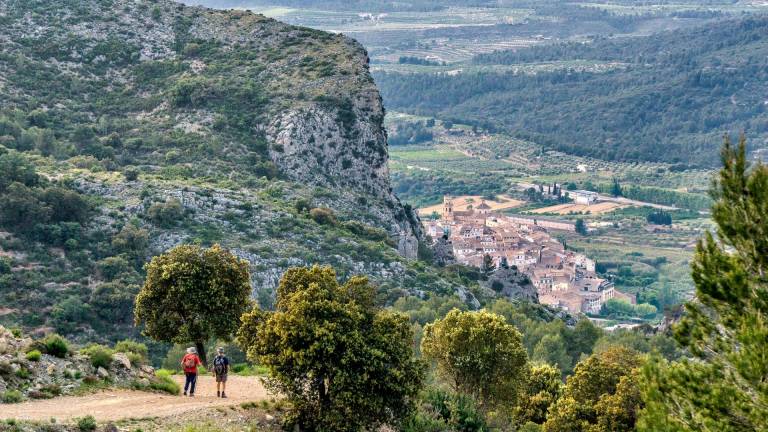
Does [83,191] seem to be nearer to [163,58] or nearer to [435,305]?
[435,305]

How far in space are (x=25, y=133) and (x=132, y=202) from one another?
12.8 meters

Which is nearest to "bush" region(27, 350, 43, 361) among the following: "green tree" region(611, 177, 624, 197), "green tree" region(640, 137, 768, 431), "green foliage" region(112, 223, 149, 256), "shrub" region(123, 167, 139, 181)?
"green tree" region(640, 137, 768, 431)

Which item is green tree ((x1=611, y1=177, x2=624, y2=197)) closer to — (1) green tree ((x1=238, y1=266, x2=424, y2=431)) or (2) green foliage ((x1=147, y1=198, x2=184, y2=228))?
(2) green foliage ((x1=147, y1=198, x2=184, y2=228))

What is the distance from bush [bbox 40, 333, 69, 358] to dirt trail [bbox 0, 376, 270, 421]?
1.75m

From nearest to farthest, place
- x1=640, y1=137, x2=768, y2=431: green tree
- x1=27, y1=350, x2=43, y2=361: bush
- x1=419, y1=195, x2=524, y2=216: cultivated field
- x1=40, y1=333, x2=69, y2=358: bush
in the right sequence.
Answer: x1=640, y1=137, x2=768, y2=431: green tree < x1=27, y1=350, x2=43, y2=361: bush < x1=40, y1=333, x2=69, y2=358: bush < x1=419, y1=195, x2=524, y2=216: cultivated field

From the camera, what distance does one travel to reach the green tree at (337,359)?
86.5ft

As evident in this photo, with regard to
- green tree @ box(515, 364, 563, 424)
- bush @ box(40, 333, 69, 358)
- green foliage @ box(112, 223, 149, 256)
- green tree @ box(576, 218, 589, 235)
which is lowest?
green tree @ box(576, 218, 589, 235)

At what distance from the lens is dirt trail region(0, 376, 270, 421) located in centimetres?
2436

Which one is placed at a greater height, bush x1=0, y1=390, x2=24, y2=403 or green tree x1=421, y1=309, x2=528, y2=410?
bush x1=0, y1=390, x2=24, y2=403

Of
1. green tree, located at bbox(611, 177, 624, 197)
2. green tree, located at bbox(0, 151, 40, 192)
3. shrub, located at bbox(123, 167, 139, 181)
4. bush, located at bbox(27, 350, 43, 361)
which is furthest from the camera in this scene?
green tree, located at bbox(611, 177, 624, 197)

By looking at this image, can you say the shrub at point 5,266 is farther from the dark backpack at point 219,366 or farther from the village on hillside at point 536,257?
the village on hillside at point 536,257

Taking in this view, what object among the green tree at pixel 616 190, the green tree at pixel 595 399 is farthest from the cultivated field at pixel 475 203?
the green tree at pixel 595 399

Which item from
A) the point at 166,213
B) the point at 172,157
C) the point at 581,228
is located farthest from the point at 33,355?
the point at 581,228

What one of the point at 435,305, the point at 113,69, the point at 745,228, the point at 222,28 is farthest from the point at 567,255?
the point at 745,228
